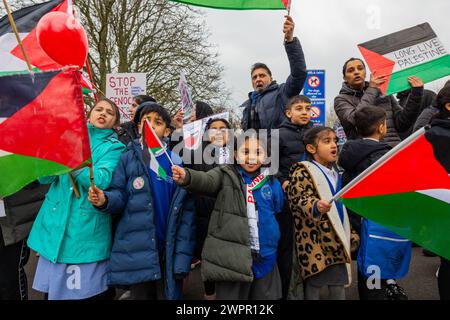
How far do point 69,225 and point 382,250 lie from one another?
217 centimetres

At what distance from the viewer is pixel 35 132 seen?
6.66ft

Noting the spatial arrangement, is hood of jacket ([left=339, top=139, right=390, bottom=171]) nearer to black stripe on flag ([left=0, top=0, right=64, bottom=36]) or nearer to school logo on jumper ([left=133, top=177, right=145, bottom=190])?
school logo on jumper ([left=133, top=177, right=145, bottom=190])

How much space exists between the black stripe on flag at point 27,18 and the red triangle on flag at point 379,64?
3.10 m

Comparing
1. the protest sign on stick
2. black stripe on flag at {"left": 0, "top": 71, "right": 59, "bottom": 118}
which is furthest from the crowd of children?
the protest sign on stick

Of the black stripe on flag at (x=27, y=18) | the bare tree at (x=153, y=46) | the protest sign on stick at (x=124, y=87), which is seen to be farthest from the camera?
the bare tree at (x=153, y=46)

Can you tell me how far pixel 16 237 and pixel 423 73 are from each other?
149 inches

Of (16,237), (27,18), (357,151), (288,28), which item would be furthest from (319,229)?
(27,18)

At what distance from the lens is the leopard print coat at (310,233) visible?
8.33ft

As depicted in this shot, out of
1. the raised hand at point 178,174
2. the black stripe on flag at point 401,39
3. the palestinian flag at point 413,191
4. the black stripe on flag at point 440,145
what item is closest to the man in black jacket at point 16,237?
the raised hand at point 178,174

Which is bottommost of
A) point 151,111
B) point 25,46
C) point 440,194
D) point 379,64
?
point 440,194

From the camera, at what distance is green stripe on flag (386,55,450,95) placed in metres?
3.44

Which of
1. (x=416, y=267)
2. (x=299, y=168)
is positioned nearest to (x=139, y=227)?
(x=299, y=168)

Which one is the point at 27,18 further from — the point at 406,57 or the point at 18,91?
the point at 406,57

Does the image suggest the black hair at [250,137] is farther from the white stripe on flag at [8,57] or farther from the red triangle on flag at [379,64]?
the white stripe on flag at [8,57]
